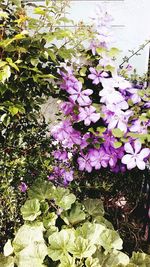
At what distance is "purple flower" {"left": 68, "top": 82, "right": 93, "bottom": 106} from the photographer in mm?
1938

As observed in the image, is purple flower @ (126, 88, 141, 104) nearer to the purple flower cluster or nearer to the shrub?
the purple flower cluster

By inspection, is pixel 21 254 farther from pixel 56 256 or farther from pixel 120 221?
pixel 120 221

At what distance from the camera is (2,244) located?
211 centimetres

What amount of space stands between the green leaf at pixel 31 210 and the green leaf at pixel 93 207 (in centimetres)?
30

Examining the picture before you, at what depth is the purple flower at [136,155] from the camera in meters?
1.86

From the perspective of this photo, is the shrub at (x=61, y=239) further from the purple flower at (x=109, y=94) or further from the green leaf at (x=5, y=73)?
the green leaf at (x=5, y=73)

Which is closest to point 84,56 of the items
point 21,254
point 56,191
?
point 56,191

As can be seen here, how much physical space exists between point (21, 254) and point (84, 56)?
986 mm

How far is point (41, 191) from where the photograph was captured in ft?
6.60

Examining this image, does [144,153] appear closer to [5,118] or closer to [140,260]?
[140,260]

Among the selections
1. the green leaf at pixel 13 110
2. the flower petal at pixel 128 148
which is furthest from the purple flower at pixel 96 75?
the green leaf at pixel 13 110

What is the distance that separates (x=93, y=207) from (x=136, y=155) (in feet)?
1.24

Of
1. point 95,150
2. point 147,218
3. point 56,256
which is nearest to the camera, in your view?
point 56,256

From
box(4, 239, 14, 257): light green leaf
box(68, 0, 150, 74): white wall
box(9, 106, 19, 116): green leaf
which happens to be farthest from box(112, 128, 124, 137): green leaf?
box(68, 0, 150, 74): white wall
